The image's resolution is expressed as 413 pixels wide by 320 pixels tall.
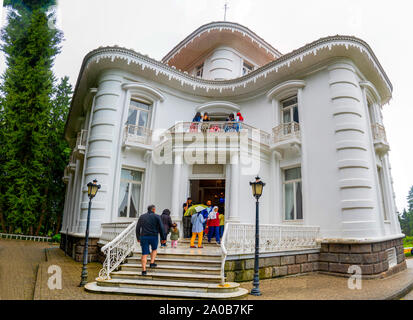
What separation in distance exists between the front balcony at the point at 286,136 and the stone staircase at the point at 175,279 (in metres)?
6.76

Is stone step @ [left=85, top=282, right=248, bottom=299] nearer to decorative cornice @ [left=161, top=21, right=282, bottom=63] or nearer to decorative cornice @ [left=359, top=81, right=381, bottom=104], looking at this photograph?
decorative cornice @ [left=359, top=81, right=381, bottom=104]

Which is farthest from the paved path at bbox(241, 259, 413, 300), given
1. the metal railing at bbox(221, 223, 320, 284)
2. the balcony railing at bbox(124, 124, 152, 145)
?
the balcony railing at bbox(124, 124, 152, 145)

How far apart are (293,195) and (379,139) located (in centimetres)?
473

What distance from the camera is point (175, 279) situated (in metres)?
7.09

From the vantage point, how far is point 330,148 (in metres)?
11.7

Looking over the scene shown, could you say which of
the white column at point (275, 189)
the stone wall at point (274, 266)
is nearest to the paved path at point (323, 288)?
the stone wall at point (274, 266)

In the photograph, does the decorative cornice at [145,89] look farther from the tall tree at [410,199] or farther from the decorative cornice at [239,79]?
the tall tree at [410,199]

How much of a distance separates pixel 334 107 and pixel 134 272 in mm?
10299

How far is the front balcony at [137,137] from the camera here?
1295 cm

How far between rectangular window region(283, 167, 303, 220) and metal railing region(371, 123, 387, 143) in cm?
395

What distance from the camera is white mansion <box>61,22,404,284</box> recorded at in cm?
1128

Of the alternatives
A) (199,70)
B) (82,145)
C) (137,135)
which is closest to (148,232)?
(137,135)

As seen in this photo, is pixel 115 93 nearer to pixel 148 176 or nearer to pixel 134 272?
pixel 148 176
